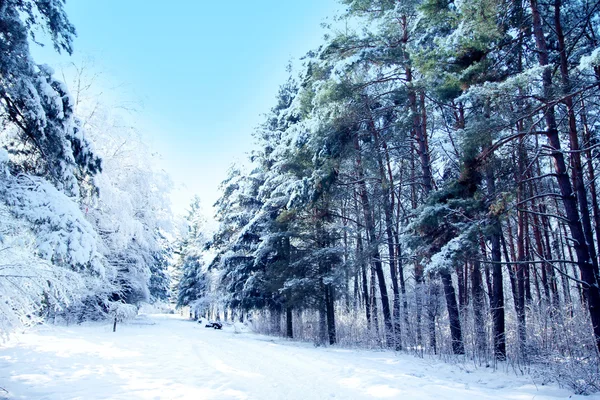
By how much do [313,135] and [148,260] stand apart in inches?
598

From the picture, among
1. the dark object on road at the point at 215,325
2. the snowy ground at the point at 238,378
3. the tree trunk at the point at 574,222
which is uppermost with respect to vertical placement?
the tree trunk at the point at 574,222

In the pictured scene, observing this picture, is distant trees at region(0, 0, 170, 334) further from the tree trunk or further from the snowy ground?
the tree trunk

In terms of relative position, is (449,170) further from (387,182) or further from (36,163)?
(36,163)

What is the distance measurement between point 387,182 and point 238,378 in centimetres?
764

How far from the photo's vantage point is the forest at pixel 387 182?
500 centimetres

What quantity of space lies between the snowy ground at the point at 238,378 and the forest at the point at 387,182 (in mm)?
1139

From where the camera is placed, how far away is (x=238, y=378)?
663 centimetres

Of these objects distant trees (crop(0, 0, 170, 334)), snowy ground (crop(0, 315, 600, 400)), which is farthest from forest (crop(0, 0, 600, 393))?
snowy ground (crop(0, 315, 600, 400))

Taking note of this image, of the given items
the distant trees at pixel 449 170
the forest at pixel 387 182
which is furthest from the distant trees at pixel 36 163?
the distant trees at pixel 449 170

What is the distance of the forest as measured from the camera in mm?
5000

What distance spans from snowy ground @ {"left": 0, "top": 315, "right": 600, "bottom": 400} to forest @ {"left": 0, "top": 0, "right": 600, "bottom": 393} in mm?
1139

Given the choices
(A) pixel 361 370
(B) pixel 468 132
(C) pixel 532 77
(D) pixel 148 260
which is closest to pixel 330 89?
(B) pixel 468 132

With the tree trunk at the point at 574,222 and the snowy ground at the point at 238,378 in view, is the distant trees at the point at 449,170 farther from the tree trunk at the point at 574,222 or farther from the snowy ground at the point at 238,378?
the snowy ground at the point at 238,378

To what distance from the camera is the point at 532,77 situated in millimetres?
5695
